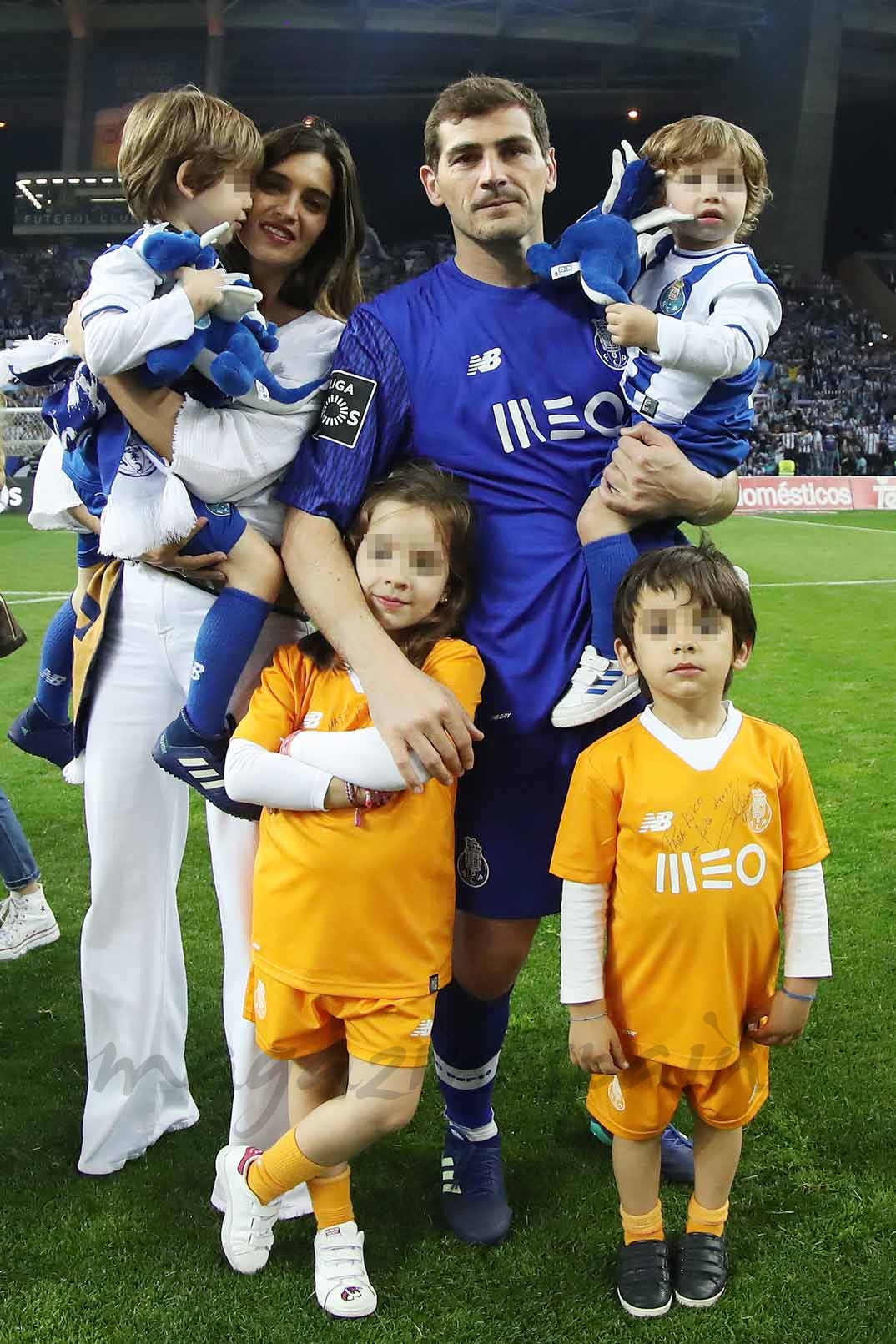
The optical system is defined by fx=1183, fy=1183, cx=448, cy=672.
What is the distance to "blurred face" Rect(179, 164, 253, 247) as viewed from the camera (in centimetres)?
229

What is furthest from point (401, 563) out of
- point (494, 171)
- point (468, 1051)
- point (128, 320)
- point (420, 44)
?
point (420, 44)

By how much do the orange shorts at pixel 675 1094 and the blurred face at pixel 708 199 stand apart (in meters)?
1.60

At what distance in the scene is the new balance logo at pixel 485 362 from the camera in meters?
2.23

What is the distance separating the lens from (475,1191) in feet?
8.32

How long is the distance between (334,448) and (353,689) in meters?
0.46

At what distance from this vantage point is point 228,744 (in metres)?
2.20

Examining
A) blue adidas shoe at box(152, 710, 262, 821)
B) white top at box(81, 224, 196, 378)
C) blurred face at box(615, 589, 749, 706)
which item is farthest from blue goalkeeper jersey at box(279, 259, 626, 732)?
blue adidas shoe at box(152, 710, 262, 821)

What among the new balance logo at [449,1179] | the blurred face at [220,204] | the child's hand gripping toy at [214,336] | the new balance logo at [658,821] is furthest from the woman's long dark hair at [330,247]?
the new balance logo at [449,1179]

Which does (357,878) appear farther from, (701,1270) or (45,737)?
(45,737)

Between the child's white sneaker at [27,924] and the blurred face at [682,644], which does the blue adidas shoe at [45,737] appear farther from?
the blurred face at [682,644]

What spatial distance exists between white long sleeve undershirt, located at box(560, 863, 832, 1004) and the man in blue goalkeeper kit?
22cm

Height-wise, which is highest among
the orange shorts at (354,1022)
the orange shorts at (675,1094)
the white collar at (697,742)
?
the white collar at (697,742)

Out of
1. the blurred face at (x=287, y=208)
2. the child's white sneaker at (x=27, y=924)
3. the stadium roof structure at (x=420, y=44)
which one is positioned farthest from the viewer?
the stadium roof structure at (x=420, y=44)

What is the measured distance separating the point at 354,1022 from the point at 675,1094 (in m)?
0.60
